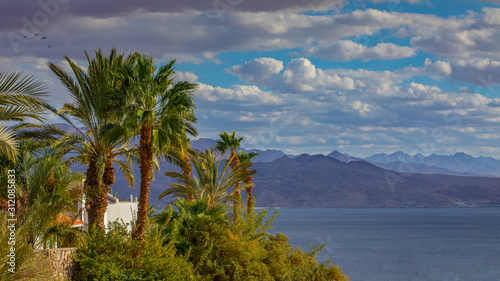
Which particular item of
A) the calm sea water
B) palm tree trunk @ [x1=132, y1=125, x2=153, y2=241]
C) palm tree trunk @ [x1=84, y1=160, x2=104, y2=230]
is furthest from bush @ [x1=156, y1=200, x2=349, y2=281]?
the calm sea water

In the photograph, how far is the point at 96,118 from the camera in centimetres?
2381

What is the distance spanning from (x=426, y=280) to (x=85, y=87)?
78897 mm

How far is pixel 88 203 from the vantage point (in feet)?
74.2

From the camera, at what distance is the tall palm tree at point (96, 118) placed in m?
22.5

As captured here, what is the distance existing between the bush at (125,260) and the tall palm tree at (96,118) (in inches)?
99.4

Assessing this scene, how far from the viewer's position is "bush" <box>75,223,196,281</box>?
19.0 meters

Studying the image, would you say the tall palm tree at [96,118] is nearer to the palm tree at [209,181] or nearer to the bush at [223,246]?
the bush at [223,246]

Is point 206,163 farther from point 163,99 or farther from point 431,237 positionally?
point 431,237

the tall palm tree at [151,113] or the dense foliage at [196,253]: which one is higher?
the tall palm tree at [151,113]

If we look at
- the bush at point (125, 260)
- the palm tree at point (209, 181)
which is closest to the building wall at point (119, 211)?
the palm tree at point (209, 181)

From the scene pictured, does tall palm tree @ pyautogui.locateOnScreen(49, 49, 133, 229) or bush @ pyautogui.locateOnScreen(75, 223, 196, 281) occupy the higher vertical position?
tall palm tree @ pyautogui.locateOnScreen(49, 49, 133, 229)

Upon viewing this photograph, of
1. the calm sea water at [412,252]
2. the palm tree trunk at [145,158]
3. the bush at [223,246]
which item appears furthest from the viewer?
the calm sea water at [412,252]

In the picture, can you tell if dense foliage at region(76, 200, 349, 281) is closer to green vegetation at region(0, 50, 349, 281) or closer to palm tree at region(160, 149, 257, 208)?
green vegetation at region(0, 50, 349, 281)

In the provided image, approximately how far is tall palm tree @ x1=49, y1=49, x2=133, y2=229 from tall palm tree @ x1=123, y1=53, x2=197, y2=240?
652mm
